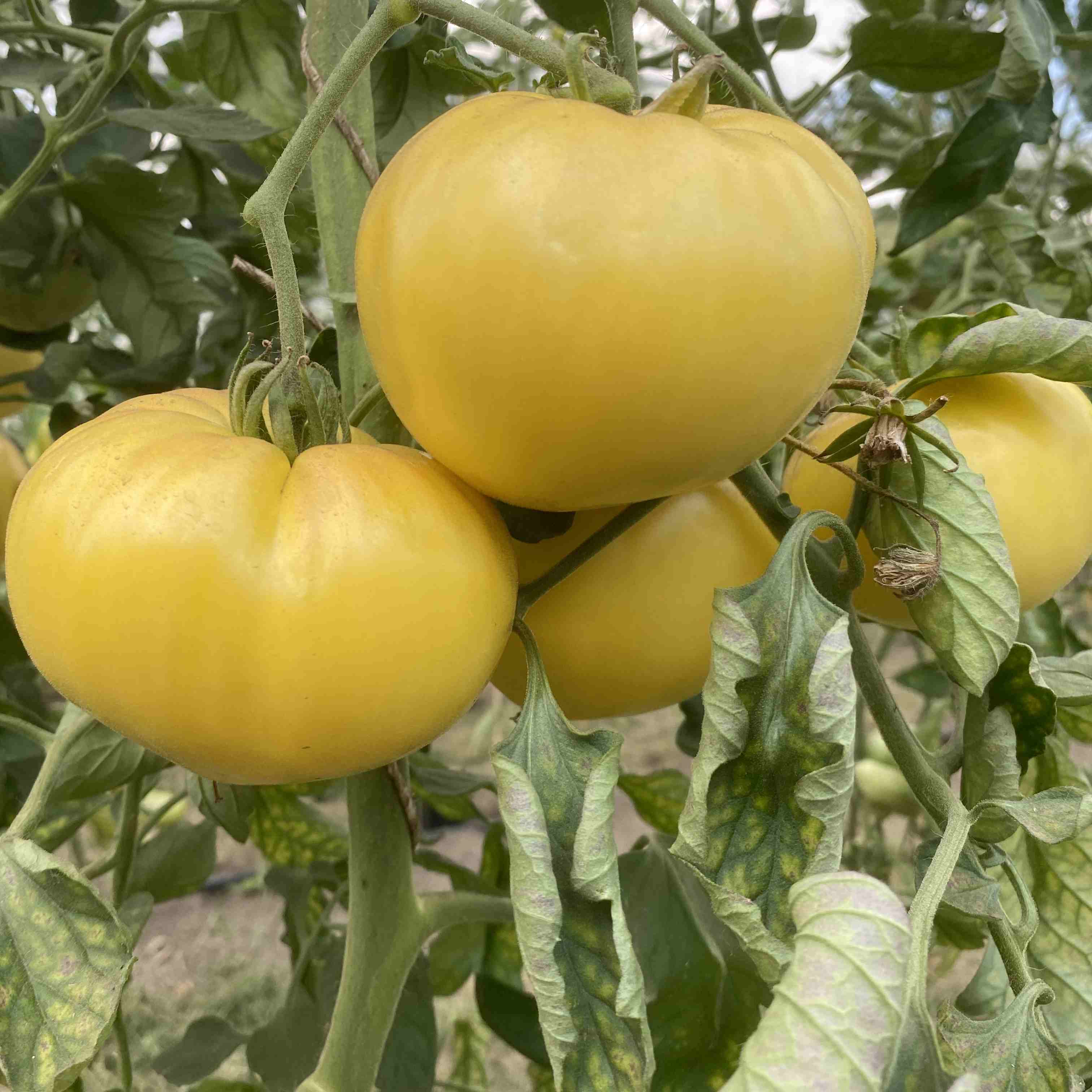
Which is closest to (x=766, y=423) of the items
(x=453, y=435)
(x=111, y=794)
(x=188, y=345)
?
(x=453, y=435)

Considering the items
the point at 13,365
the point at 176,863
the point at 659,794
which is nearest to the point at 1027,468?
the point at 659,794

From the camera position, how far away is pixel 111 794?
3.77ft

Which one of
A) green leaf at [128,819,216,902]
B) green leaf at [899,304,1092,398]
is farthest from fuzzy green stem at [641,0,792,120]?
green leaf at [128,819,216,902]

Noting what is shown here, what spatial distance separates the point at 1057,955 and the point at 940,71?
1.79 feet

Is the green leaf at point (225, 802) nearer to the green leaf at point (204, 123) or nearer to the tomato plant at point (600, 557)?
the tomato plant at point (600, 557)

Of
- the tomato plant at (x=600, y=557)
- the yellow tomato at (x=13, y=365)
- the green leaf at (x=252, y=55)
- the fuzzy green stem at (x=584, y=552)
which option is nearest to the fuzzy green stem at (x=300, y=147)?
the tomato plant at (x=600, y=557)

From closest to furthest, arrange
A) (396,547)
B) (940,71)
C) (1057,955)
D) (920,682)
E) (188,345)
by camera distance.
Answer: (396,547)
(1057,955)
(940,71)
(188,345)
(920,682)

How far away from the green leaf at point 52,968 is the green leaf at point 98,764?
4.6 inches

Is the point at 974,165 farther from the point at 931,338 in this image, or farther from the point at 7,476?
the point at 7,476

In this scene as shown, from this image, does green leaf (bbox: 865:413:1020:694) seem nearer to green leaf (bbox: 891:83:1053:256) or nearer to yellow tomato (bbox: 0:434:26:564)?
green leaf (bbox: 891:83:1053:256)

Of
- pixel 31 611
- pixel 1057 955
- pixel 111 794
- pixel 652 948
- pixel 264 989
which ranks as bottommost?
pixel 264 989

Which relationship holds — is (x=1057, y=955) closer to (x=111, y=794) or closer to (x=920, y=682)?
(x=920, y=682)

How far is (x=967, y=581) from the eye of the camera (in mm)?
394

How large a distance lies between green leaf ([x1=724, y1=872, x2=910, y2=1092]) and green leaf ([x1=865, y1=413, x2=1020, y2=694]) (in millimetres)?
119
